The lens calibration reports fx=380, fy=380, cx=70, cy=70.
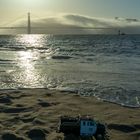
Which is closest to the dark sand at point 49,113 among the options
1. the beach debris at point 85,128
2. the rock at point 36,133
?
the rock at point 36,133

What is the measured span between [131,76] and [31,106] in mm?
9639

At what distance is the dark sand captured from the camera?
9562 mm

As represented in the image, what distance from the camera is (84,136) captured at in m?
8.48

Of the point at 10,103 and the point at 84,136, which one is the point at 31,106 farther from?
the point at 84,136

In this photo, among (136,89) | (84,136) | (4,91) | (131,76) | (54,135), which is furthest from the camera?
(131,76)

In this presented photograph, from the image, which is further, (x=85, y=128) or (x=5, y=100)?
(x=5, y=100)

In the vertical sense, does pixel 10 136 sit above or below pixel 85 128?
below

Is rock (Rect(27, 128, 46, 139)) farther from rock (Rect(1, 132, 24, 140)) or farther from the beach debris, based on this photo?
the beach debris

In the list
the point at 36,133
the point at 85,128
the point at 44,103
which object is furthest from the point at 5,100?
the point at 85,128

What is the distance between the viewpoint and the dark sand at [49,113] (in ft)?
31.4

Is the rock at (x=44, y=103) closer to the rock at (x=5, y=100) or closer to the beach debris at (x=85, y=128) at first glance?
the rock at (x=5, y=100)

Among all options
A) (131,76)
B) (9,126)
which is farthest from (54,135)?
(131,76)

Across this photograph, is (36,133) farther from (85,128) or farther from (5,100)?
(5,100)

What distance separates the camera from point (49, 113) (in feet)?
38.1
